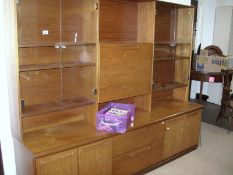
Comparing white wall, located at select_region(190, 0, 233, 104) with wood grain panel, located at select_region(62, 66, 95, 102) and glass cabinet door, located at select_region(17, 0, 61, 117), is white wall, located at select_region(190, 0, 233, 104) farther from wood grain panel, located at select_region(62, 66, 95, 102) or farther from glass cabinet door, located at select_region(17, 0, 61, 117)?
glass cabinet door, located at select_region(17, 0, 61, 117)

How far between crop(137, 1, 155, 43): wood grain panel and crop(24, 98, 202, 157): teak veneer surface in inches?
32.2

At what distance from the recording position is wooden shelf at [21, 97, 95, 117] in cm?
208

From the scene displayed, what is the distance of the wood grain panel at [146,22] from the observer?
2663 mm

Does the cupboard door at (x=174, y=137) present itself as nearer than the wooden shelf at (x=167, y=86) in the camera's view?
Yes

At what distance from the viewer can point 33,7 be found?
2123mm

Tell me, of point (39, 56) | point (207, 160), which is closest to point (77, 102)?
point (39, 56)

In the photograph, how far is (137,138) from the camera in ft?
8.33

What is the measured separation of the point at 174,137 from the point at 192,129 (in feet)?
1.19

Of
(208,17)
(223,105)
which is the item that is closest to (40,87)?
(223,105)

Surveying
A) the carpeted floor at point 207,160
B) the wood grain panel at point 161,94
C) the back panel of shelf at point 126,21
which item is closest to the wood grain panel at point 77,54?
the back panel of shelf at point 126,21

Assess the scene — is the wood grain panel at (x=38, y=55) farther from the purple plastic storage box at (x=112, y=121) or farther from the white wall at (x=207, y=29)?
the white wall at (x=207, y=29)

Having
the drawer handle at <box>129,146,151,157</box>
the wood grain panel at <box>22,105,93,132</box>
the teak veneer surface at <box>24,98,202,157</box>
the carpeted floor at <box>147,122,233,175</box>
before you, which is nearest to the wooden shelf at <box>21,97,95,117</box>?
the wood grain panel at <box>22,105,93,132</box>

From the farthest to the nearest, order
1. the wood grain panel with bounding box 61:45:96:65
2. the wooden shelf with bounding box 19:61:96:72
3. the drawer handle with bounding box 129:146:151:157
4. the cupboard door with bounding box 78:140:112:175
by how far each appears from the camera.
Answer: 1. the drawer handle with bounding box 129:146:151:157
2. the wood grain panel with bounding box 61:45:96:65
3. the cupboard door with bounding box 78:140:112:175
4. the wooden shelf with bounding box 19:61:96:72

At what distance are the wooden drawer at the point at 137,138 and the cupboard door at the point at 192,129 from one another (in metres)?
0.46
